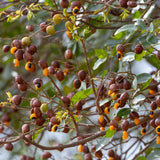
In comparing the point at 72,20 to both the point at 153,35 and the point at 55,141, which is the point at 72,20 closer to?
the point at 153,35

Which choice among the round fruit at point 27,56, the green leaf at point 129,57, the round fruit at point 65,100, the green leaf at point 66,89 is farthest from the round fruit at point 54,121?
the green leaf at point 66,89

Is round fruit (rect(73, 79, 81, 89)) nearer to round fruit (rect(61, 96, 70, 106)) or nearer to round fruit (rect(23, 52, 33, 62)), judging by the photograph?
round fruit (rect(61, 96, 70, 106))

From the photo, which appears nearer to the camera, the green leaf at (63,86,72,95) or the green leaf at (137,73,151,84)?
the green leaf at (137,73,151,84)

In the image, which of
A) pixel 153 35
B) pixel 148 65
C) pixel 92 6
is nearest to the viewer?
pixel 153 35

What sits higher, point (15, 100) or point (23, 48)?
point (23, 48)

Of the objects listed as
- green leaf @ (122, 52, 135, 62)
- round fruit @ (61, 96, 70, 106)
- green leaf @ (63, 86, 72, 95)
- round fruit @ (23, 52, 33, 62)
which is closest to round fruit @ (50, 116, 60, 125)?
round fruit @ (61, 96, 70, 106)

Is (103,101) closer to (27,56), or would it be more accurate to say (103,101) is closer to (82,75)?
(82,75)

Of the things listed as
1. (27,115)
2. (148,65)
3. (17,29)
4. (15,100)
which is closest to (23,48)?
(15,100)

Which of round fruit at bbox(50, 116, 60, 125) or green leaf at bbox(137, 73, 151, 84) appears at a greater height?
round fruit at bbox(50, 116, 60, 125)

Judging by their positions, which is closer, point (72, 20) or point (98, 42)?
point (72, 20)

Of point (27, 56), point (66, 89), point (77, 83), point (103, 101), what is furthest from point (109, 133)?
point (66, 89)

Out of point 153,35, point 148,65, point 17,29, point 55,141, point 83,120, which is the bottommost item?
point 55,141

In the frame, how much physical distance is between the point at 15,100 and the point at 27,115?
0.25m

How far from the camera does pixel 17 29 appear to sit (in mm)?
1525
